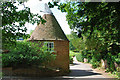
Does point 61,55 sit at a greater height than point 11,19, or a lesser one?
lesser

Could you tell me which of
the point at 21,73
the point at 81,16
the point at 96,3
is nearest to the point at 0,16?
the point at 96,3

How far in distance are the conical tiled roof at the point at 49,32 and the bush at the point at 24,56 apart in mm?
3370

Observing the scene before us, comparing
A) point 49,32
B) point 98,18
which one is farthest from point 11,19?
point 49,32

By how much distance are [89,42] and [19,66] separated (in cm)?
922

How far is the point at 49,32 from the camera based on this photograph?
1856 centimetres

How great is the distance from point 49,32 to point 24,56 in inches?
229

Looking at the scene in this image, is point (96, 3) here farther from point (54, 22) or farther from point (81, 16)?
point (54, 22)

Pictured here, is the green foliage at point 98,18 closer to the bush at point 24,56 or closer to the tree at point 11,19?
the tree at point 11,19

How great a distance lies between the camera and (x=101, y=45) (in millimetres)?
17109

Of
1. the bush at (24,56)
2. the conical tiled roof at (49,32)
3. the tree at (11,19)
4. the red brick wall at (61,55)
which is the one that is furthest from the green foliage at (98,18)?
the bush at (24,56)

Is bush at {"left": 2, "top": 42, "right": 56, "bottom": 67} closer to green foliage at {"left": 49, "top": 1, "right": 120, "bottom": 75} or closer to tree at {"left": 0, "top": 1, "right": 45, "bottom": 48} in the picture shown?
green foliage at {"left": 49, "top": 1, "right": 120, "bottom": 75}

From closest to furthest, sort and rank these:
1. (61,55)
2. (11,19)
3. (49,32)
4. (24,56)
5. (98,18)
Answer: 1. (11,19)
2. (98,18)
3. (24,56)
4. (61,55)
5. (49,32)

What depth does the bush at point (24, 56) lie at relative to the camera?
1356cm

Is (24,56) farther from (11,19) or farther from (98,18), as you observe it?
(11,19)
